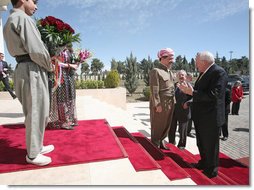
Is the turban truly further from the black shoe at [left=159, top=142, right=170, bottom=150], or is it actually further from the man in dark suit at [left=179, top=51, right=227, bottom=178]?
the black shoe at [left=159, top=142, right=170, bottom=150]

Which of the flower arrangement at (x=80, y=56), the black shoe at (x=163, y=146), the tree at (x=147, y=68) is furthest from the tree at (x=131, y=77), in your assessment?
the black shoe at (x=163, y=146)

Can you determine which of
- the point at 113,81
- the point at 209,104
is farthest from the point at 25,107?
the point at 113,81

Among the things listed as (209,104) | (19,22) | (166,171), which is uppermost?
(19,22)

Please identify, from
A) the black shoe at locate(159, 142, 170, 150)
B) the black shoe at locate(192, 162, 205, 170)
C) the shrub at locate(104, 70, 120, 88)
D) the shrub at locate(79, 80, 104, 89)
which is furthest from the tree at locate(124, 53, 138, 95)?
the black shoe at locate(192, 162, 205, 170)

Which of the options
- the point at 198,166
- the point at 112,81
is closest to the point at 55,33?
the point at 198,166

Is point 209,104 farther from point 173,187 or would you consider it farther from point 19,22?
point 19,22

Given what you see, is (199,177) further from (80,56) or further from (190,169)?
(80,56)

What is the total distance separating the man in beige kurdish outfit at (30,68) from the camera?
1.93 metres

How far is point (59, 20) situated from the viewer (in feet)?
10.3

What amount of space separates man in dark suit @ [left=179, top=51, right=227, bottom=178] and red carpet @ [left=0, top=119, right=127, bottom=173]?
3.56ft

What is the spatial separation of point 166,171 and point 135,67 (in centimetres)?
2124

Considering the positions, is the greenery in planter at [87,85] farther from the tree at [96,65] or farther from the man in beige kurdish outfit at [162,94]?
the tree at [96,65]

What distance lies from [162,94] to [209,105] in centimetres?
72

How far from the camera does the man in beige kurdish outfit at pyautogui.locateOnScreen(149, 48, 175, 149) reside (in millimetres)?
2998
